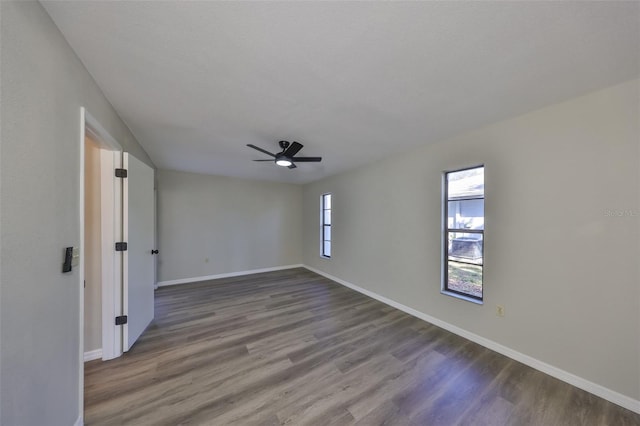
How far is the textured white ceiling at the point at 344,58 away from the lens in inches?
43.0

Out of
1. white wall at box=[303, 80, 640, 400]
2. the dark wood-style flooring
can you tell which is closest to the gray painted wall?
the dark wood-style flooring

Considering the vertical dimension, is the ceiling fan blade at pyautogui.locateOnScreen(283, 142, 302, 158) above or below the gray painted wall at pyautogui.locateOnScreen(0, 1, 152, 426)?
above

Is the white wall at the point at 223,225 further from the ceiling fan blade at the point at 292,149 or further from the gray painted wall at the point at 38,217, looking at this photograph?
the gray painted wall at the point at 38,217

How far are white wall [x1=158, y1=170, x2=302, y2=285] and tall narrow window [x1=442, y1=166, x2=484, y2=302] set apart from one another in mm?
4150

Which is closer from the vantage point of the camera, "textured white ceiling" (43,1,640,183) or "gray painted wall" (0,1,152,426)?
"gray painted wall" (0,1,152,426)

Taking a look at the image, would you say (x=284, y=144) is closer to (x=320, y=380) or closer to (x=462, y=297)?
(x=320, y=380)

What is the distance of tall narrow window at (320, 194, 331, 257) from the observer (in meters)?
5.44

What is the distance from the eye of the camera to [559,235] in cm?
195

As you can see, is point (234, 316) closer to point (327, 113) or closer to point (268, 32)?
point (327, 113)

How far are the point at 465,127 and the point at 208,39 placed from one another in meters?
2.62

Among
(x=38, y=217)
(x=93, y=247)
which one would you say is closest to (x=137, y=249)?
(x=93, y=247)

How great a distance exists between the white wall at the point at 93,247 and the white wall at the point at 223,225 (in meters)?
2.59

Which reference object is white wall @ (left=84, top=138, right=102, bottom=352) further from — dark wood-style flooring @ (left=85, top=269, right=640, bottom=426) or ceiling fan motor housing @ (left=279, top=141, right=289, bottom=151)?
ceiling fan motor housing @ (left=279, top=141, right=289, bottom=151)

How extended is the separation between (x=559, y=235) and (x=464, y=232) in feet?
2.72
